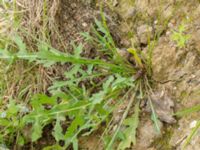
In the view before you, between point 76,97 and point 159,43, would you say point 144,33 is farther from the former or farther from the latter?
point 76,97

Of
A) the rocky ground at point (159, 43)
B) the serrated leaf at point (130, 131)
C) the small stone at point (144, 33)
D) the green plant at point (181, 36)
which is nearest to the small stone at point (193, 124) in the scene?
the rocky ground at point (159, 43)

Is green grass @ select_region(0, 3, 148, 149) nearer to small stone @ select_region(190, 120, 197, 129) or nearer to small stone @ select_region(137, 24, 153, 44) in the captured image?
small stone @ select_region(137, 24, 153, 44)

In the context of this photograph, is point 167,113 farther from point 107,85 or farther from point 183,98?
point 107,85

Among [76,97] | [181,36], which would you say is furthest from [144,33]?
Result: [76,97]

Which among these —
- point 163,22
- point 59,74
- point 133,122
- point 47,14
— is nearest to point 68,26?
point 47,14

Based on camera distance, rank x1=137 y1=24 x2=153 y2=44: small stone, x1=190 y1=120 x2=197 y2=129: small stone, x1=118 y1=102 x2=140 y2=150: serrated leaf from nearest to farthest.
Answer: x1=190 y1=120 x2=197 y2=129: small stone < x1=118 y1=102 x2=140 y2=150: serrated leaf < x1=137 y1=24 x2=153 y2=44: small stone

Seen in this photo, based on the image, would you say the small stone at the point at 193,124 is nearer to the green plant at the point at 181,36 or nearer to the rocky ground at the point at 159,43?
the rocky ground at the point at 159,43

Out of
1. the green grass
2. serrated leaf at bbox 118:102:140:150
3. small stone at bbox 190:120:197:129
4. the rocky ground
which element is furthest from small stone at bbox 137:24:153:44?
small stone at bbox 190:120:197:129

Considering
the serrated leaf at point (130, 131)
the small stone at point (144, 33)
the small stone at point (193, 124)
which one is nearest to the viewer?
the small stone at point (193, 124)

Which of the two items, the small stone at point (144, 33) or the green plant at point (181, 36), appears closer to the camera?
the green plant at point (181, 36)

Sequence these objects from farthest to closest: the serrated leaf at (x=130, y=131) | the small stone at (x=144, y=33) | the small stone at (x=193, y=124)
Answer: the small stone at (x=144, y=33)
the serrated leaf at (x=130, y=131)
the small stone at (x=193, y=124)

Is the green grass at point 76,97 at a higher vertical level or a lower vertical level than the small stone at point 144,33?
lower

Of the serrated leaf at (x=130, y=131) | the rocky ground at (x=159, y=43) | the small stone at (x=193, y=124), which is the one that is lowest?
the serrated leaf at (x=130, y=131)
